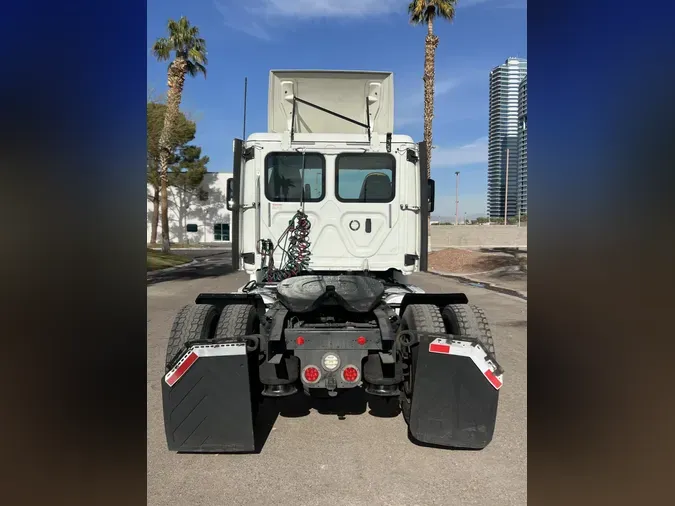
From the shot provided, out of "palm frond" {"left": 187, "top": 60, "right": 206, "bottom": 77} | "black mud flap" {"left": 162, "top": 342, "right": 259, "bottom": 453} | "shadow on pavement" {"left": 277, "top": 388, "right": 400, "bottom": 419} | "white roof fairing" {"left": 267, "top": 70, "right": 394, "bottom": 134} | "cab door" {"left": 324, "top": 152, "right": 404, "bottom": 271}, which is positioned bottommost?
"shadow on pavement" {"left": 277, "top": 388, "right": 400, "bottom": 419}

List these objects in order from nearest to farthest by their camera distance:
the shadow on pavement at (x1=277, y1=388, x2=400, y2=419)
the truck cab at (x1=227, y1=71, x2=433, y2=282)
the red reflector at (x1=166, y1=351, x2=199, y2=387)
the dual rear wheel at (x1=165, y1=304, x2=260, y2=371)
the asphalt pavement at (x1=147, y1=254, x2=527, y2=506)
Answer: the asphalt pavement at (x1=147, y1=254, x2=527, y2=506) < the red reflector at (x1=166, y1=351, x2=199, y2=387) < the dual rear wheel at (x1=165, y1=304, x2=260, y2=371) < the shadow on pavement at (x1=277, y1=388, x2=400, y2=419) < the truck cab at (x1=227, y1=71, x2=433, y2=282)

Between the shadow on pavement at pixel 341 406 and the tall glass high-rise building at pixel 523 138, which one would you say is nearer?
the tall glass high-rise building at pixel 523 138

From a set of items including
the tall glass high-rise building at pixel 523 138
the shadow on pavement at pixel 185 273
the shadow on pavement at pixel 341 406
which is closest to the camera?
the tall glass high-rise building at pixel 523 138

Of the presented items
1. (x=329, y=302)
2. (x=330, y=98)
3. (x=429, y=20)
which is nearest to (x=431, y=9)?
(x=429, y=20)

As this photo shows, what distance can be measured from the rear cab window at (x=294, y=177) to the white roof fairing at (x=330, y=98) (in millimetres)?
562

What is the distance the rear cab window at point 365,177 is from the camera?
4.80m

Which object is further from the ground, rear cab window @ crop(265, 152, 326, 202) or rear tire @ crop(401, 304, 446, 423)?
rear cab window @ crop(265, 152, 326, 202)

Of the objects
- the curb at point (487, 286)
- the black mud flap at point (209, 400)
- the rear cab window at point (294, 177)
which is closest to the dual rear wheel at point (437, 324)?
the black mud flap at point (209, 400)

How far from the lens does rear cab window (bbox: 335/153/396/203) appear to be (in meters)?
4.80

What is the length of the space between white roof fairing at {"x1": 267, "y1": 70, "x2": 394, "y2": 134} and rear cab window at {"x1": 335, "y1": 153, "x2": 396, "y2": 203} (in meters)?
0.52

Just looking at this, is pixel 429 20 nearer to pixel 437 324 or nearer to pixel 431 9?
pixel 431 9

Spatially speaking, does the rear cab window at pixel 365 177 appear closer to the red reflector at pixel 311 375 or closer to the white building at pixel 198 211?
the red reflector at pixel 311 375

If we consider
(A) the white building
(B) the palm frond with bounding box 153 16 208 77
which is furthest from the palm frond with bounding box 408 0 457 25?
(A) the white building

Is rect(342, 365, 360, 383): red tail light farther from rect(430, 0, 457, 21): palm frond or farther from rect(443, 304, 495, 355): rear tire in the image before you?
rect(430, 0, 457, 21): palm frond
